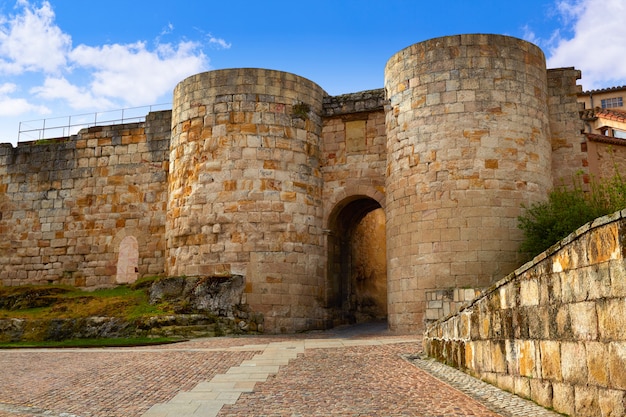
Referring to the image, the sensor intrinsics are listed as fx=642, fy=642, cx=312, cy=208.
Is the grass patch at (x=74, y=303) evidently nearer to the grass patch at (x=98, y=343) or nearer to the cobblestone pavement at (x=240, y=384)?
the grass patch at (x=98, y=343)

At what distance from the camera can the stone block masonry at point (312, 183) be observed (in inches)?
603

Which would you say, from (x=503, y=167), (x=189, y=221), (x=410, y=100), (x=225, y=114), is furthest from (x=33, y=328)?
(x=503, y=167)

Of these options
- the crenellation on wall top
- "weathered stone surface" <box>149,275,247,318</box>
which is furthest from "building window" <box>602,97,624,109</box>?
"weathered stone surface" <box>149,275,247,318</box>

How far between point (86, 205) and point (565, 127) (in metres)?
14.7

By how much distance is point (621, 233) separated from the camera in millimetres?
4512

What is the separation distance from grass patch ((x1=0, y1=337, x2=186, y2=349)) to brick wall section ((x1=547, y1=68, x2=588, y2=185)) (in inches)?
425

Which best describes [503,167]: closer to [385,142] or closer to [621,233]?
[385,142]

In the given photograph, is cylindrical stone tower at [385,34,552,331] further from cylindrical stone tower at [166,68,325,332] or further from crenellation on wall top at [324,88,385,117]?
cylindrical stone tower at [166,68,325,332]

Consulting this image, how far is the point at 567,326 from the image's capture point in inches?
208

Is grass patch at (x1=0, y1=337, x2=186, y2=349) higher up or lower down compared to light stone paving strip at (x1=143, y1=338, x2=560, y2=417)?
higher up

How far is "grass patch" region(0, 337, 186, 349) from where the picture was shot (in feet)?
44.8

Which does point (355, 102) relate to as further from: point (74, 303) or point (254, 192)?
point (74, 303)

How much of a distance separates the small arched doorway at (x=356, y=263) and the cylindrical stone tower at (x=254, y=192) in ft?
2.69

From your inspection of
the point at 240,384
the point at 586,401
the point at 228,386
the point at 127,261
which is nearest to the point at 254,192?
the point at 127,261
